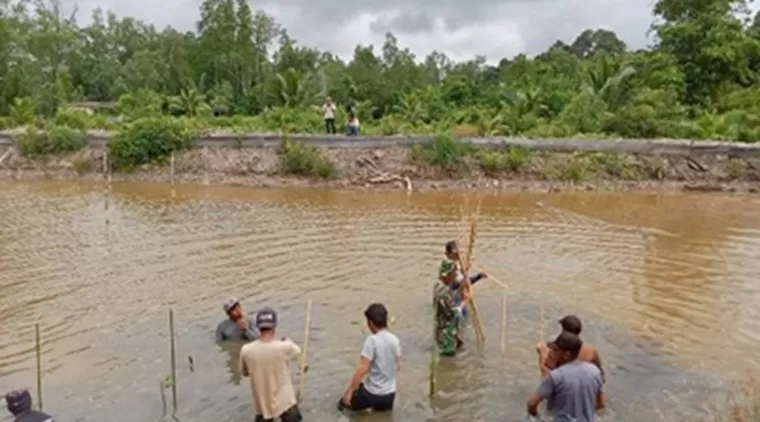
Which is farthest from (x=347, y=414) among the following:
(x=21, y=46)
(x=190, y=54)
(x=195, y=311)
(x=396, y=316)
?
(x=190, y=54)

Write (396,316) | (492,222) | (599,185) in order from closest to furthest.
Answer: (396,316), (492,222), (599,185)

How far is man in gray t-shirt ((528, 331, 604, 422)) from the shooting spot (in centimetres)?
642

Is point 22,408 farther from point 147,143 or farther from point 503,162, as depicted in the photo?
point 147,143

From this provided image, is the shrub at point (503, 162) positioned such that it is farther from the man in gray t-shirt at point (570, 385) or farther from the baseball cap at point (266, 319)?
the man in gray t-shirt at point (570, 385)

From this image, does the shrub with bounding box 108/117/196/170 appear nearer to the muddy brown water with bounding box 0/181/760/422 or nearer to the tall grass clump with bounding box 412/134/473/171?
the muddy brown water with bounding box 0/181/760/422

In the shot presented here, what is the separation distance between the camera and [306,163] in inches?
1037

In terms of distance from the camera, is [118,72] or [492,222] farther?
[118,72]

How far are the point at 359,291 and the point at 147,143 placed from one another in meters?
16.5

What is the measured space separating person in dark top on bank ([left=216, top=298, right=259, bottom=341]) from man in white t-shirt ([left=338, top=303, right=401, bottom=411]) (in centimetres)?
257

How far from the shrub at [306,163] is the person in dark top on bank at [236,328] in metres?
15.7

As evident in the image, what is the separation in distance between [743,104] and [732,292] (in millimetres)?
20212

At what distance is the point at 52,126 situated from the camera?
29.0 metres

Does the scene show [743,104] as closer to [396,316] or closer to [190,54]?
[396,316]

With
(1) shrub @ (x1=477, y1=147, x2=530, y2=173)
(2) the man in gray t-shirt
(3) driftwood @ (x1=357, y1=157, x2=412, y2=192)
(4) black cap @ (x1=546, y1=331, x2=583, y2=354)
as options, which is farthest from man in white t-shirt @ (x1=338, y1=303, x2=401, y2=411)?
(1) shrub @ (x1=477, y1=147, x2=530, y2=173)
